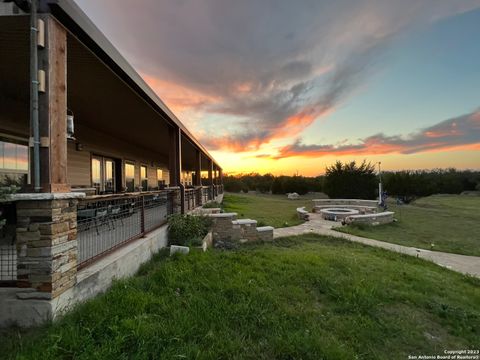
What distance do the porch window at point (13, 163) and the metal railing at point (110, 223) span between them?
1794 mm

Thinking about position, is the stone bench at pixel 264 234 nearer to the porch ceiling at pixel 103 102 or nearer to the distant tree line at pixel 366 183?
the porch ceiling at pixel 103 102

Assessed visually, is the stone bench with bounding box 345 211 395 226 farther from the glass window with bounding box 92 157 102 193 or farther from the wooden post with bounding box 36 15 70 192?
the wooden post with bounding box 36 15 70 192

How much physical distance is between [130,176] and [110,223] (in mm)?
7424

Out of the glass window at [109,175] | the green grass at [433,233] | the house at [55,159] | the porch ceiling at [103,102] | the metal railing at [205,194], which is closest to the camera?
the house at [55,159]

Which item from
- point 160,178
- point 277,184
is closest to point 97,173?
point 160,178

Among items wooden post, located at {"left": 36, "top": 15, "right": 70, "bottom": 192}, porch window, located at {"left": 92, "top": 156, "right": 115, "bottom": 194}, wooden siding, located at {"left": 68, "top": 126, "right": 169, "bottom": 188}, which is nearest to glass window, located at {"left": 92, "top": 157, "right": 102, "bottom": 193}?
porch window, located at {"left": 92, "top": 156, "right": 115, "bottom": 194}

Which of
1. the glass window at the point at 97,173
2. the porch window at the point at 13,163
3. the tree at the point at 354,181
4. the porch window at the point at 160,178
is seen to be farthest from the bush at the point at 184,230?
the tree at the point at 354,181

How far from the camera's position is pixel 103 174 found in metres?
10.6

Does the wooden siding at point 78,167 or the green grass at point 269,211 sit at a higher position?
the wooden siding at point 78,167

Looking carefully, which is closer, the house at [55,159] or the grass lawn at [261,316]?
the grass lawn at [261,316]

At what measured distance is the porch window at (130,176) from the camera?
12453 mm

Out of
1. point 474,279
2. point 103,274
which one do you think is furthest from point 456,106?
point 103,274

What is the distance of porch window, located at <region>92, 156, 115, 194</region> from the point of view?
995 centimetres

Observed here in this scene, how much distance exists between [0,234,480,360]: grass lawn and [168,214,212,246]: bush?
1254mm
